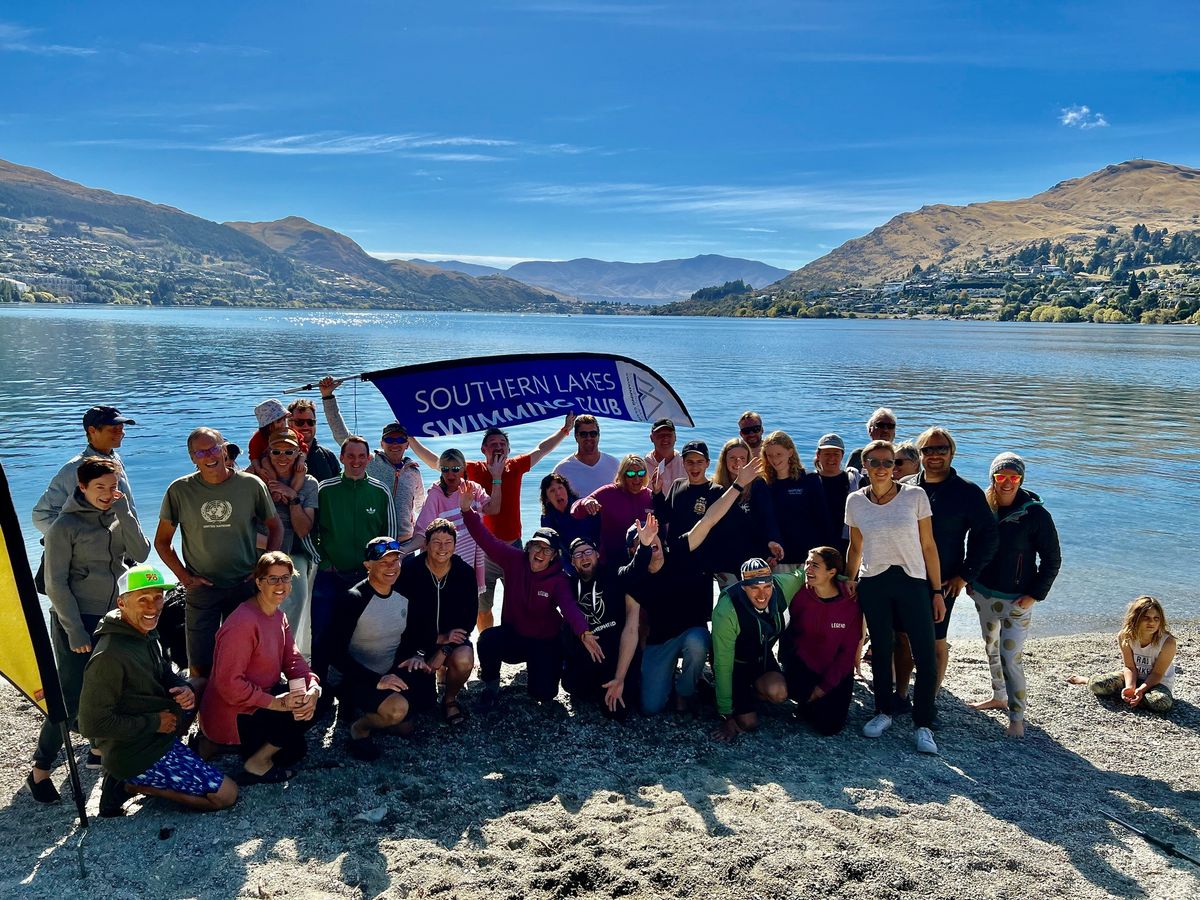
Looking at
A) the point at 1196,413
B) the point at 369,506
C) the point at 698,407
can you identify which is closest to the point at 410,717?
the point at 369,506

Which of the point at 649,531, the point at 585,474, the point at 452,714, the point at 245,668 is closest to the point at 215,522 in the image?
the point at 245,668

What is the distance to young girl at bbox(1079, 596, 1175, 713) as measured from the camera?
268 inches

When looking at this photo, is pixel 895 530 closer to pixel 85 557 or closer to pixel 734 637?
pixel 734 637

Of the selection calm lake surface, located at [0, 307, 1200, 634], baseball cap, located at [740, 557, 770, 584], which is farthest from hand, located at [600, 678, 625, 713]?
calm lake surface, located at [0, 307, 1200, 634]

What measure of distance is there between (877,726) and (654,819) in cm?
215

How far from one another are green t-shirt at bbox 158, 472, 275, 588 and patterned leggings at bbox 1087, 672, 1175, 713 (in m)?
7.20

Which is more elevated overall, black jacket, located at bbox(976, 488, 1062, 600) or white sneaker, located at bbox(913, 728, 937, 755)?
black jacket, located at bbox(976, 488, 1062, 600)

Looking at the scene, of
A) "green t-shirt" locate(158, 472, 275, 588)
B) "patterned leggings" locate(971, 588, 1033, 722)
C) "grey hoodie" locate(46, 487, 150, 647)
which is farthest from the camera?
"patterned leggings" locate(971, 588, 1033, 722)

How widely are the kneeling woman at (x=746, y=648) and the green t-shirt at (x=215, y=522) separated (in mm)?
3585

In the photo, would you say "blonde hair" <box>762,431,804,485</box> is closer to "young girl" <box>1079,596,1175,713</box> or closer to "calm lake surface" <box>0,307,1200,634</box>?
"young girl" <box>1079,596,1175,713</box>

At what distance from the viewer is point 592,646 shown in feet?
20.9

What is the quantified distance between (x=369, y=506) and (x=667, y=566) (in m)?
2.51

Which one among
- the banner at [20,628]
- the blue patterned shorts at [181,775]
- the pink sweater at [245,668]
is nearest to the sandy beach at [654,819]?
Result: the blue patterned shorts at [181,775]

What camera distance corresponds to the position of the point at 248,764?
209 inches
